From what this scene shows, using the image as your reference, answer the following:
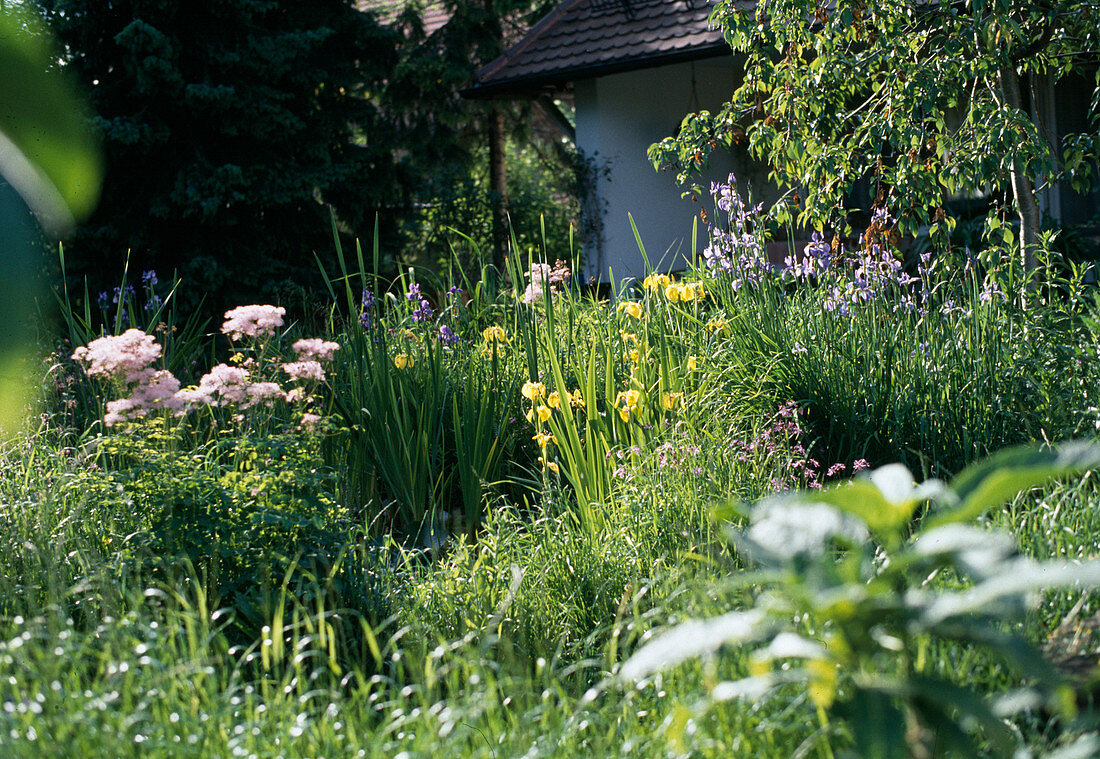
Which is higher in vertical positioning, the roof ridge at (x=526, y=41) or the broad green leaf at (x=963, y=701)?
the roof ridge at (x=526, y=41)

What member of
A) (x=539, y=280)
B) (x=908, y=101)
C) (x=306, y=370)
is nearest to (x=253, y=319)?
(x=306, y=370)

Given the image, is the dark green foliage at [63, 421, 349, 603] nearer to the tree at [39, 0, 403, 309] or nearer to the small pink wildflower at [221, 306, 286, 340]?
the small pink wildflower at [221, 306, 286, 340]

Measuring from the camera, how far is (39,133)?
39.5 inches

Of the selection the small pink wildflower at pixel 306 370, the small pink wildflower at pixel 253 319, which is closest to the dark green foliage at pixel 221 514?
the small pink wildflower at pixel 306 370

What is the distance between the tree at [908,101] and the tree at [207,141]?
4.82 meters

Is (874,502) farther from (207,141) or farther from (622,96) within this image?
(622,96)

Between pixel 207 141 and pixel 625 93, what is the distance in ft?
15.2

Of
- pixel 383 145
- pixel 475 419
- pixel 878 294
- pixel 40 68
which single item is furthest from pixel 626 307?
pixel 383 145

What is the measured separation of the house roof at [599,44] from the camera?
9.90 m

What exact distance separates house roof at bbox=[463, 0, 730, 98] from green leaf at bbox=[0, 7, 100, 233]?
359 inches

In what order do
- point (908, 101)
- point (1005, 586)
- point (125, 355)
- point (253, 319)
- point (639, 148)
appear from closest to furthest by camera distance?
point (1005, 586)
point (125, 355)
point (253, 319)
point (908, 101)
point (639, 148)

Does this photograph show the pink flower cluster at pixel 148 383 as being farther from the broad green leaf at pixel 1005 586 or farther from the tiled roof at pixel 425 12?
the tiled roof at pixel 425 12

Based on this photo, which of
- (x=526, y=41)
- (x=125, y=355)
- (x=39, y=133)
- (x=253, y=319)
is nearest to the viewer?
(x=39, y=133)

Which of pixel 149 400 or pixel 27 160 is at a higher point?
pixel 27 160
